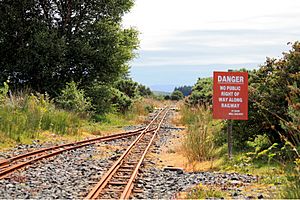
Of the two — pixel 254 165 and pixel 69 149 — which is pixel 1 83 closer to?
pixel 69 149

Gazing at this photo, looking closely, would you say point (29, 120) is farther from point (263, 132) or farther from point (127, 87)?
point (127, 87)

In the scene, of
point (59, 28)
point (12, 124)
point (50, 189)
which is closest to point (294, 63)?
point (50, 189)

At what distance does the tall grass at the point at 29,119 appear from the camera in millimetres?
16562

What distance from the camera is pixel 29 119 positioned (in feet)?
59.4

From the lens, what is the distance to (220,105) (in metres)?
12.4

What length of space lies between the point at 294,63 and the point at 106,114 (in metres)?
19.7

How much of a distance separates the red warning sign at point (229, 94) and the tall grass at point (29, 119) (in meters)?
7.29

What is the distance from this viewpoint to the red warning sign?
40.3 ft

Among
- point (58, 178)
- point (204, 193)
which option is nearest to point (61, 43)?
point (58, 178)

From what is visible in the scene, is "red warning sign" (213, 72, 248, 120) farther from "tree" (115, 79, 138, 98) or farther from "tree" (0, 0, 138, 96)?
"tree" (115, 79, 138, 98)

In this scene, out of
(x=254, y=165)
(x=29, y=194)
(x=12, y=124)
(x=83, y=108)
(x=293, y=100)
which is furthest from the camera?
(x=83, y=108)

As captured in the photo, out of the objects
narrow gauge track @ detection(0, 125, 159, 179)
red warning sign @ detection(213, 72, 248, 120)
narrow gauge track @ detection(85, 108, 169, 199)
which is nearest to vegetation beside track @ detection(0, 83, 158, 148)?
narrow gauge track @ detection(0, 125, 159, 179)

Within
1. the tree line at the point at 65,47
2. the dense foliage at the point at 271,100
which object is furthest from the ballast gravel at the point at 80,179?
the tree line at the point at 65,47

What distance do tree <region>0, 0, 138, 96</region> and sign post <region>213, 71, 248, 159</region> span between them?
1672 centimetres
